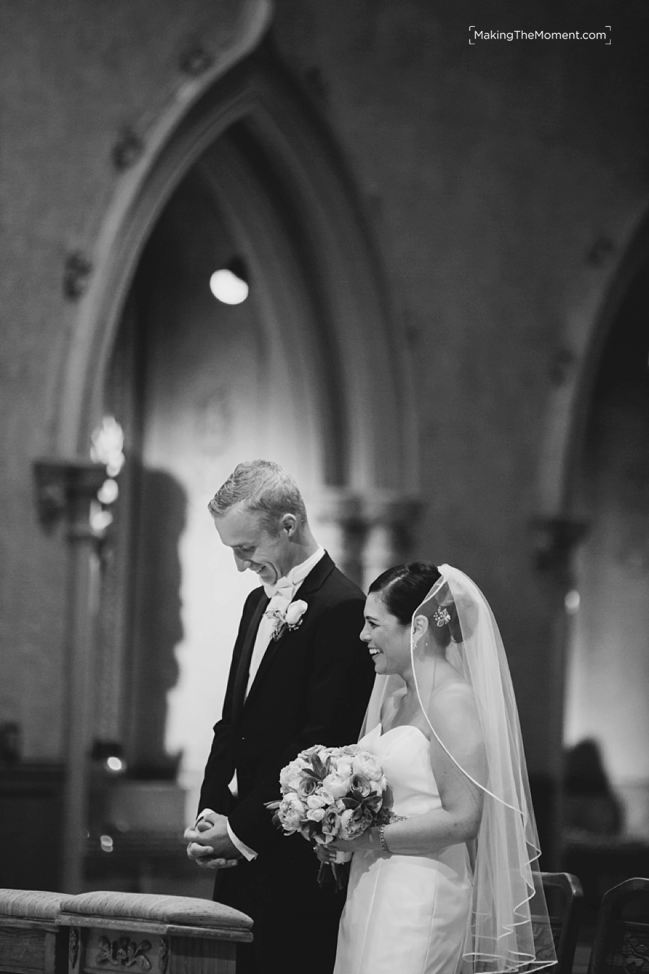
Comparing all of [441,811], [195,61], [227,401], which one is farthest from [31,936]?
[227,401]

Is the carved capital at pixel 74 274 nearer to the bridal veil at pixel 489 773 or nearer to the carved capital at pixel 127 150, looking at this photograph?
the carved capital at pixel 127 150

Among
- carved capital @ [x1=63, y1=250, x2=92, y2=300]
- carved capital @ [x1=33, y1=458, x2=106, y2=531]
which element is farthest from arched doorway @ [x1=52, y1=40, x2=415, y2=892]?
carved capital @ [x1=33, y1=458, x2=106, y2=531]

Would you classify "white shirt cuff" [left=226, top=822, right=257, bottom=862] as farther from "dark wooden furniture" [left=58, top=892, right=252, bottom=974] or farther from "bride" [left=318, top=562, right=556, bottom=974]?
"dark wooden furniture" [left=58, top=892, right=252, bottom=974]

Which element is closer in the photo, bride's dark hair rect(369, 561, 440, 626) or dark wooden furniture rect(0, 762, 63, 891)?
bride's dark hair rect(369, 561, 440, 626)

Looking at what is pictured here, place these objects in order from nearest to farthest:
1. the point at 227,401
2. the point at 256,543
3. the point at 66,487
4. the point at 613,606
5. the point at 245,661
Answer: the point at 256,543, the point at 245,661, the point at 66,487, the point at 227,401, the point at 613,606

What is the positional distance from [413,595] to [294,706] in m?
0.38

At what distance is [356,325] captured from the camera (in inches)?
376

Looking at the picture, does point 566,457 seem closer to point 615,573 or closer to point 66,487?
point 615,573

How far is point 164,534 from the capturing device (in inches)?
399

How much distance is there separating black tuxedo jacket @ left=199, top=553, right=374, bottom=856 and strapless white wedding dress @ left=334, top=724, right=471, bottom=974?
0.16 metres

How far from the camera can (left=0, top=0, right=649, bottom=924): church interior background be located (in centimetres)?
916

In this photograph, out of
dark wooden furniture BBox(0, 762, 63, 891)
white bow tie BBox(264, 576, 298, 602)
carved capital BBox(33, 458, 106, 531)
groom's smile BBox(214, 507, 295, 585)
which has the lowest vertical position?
dark wooden furniture BBox(0, 762, 63, 891)

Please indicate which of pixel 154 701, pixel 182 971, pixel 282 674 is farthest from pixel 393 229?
pixel 182 971

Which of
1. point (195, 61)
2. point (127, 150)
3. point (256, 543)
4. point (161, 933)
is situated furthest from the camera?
point (195, 61)
